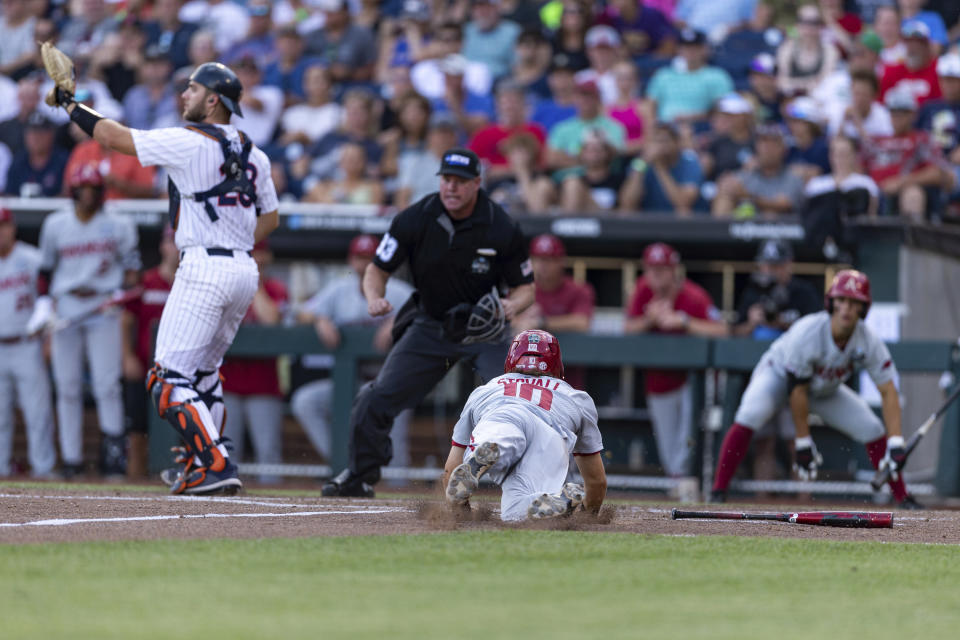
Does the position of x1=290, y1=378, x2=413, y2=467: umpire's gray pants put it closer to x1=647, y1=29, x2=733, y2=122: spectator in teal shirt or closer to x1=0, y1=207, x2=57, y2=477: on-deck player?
x1=0, y1=207, x2=57, y2=477: on-deck player

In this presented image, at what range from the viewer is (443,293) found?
26.6ft

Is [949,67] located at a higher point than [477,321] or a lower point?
higher

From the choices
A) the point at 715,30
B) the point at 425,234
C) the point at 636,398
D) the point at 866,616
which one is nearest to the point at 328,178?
the point at 636,398

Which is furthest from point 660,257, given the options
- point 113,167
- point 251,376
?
point 113,167

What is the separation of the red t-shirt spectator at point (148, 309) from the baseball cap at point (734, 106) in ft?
16.4

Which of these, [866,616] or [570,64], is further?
[570,64]

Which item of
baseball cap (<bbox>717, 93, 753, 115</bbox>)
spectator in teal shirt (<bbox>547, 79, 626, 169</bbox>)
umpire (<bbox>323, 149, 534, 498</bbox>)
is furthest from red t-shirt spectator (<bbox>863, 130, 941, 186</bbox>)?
umpire (<bbox>323, 149, 534, 498</bbox>)

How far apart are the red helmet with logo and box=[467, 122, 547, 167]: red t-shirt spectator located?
6680mm

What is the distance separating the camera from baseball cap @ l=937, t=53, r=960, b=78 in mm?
12750

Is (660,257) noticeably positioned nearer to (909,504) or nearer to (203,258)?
(909,504)

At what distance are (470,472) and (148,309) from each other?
701 cm

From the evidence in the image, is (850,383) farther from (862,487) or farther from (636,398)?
(636,398)

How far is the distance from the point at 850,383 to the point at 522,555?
7.07 m

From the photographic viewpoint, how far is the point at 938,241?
12023mm
